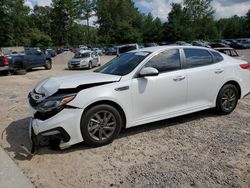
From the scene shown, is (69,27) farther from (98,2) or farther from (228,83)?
(228,83)

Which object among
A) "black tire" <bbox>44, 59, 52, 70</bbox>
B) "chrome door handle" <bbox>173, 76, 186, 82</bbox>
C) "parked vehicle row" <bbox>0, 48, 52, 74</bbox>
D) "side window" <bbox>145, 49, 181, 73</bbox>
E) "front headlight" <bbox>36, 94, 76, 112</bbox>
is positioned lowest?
"black tire" <bbox>44, 59, 52, 70</bbox>

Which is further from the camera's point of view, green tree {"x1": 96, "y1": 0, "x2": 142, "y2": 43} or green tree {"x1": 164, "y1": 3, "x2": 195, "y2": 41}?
green tree {"x1": 96, "y1": 0, "x2": 142, "y2": 43}

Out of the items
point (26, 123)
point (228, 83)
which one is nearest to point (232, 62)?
point (228, 83)

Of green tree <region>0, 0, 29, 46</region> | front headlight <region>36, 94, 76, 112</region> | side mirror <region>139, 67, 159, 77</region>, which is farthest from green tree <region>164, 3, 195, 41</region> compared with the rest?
front headlight <region>36, 94, 76, 112</region>

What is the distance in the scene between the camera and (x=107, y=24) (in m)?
71.1

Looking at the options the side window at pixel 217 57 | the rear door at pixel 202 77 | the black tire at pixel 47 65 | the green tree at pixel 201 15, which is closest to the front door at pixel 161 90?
the rear door at pixel 202 77

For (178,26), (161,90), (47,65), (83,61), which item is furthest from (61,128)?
(178,26)

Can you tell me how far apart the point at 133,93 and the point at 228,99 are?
240 cm

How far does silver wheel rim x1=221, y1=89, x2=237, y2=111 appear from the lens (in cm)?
566

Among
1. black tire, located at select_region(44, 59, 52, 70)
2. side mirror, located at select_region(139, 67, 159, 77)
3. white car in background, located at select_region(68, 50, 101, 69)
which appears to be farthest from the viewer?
white car in background, located at select_region(68, 50, 101, 69)

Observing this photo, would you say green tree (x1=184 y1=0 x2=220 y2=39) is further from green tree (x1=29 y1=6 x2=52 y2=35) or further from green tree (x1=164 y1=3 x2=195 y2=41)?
green tree (x1=29 y1=6 x2=52 y2=35)

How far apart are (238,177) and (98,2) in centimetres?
7710

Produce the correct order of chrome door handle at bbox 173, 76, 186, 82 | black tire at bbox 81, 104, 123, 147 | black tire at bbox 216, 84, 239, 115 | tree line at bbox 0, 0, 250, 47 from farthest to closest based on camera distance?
tree line at bbox 0, 0, 250, 47, black tire at bbox 216, 84, 239, 115, chrome door handle at bbox 173, 76, 186, 82, black tire at bbox 81, 104, 123, 147

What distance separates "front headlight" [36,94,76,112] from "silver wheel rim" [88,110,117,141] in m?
0.49
